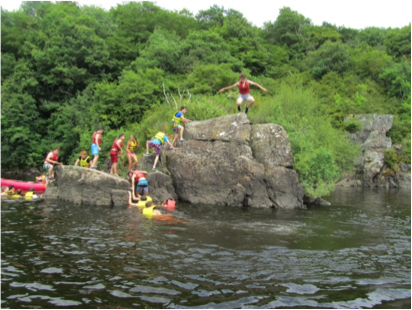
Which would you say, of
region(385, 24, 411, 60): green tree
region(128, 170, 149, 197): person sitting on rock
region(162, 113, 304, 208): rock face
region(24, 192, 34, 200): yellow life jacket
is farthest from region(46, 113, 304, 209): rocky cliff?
region(385, 24, 411, 60): green tree

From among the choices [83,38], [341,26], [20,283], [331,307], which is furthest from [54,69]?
[341,26]

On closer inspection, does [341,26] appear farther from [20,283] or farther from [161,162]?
[20,283]

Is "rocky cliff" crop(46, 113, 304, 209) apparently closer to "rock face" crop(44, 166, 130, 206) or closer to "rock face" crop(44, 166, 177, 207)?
"rock face" crop(44, 166, 177, 207)

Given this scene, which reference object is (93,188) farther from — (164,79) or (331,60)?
(331,60)

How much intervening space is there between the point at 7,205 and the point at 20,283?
30.9ft

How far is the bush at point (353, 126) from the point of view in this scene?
36.7 meters

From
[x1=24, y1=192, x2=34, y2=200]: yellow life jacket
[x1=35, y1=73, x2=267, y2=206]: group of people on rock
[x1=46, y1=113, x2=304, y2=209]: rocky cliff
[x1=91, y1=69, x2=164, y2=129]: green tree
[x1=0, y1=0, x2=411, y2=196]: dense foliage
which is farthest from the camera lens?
[x1=91, y1=69, x2=164, y2=129]: green tree

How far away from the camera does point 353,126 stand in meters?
36.8

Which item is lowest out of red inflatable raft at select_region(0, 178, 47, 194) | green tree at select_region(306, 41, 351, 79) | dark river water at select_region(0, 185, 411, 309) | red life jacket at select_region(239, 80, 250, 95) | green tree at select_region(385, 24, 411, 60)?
dark river water at select_region(0, 185, 411, 309)

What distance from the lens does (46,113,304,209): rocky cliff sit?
1706 centimetres

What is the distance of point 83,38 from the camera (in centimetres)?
3594

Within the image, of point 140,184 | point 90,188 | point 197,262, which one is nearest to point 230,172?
point 140,184

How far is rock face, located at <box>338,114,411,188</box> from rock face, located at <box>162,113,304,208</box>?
19.4 m

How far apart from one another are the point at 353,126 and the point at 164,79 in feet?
64.3
